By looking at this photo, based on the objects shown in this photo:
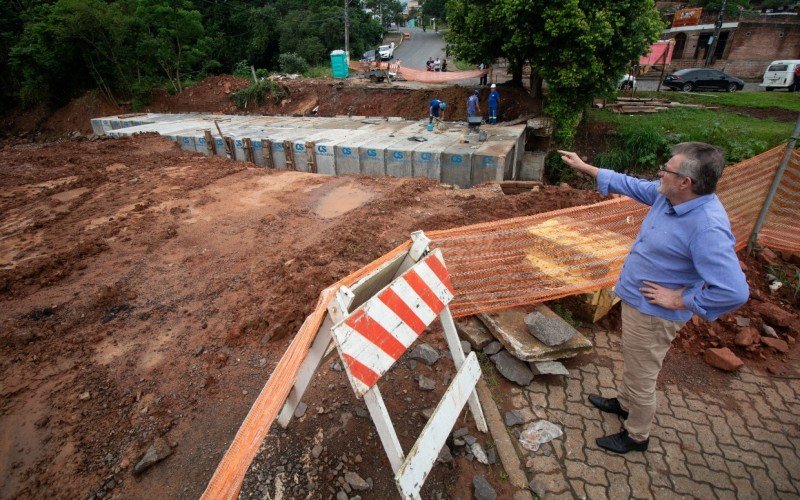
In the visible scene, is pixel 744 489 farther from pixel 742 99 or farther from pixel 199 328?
pixel 742 99

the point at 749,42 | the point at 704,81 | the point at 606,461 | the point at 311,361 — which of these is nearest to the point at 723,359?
the point at 606,461

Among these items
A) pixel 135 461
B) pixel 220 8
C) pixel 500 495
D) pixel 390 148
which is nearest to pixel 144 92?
pixel 220 8

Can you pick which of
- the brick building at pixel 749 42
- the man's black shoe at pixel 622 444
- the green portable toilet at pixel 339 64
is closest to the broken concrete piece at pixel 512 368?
the man's black shoe at pixel 622 444

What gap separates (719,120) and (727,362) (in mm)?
13078

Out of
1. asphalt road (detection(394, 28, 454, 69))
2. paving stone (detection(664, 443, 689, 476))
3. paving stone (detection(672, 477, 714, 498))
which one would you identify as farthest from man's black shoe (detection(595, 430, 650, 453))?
asphalt road (detection(394, 28, 454, 69))

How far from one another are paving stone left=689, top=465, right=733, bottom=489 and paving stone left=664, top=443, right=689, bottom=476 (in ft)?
0.16

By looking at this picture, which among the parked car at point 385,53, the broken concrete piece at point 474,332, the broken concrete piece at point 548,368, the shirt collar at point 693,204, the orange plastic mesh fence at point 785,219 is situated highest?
the parked car at point 385,53

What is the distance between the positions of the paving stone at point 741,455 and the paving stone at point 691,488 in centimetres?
38

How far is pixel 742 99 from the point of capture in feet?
52.6

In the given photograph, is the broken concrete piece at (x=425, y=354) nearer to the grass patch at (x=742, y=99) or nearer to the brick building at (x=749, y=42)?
the grass patch at (x=742, y=99)

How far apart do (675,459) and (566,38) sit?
1151cm

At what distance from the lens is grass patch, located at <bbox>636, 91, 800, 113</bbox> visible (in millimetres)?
14828

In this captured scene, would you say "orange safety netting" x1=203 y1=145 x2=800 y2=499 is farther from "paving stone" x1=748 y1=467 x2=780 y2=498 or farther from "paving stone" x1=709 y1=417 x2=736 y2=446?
"paving stone" x1=748 y1=467 x2=780 y2=498

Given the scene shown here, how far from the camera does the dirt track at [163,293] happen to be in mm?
2941
